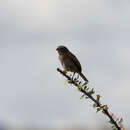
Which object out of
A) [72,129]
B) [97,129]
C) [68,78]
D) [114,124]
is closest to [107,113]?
[114,124]

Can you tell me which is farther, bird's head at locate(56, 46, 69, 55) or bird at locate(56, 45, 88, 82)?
bird's head at locate(56, 46, 69, 55)

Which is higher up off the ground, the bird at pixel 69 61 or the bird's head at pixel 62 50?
the bird's head at pixel 62 50

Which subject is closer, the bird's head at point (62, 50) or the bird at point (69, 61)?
the bird at point (69, 61)

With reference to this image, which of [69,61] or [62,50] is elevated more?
[62,50]

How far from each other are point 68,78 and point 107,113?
3.68 feet

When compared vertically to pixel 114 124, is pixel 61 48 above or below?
above

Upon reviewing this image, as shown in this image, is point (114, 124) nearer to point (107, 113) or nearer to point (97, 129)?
point (107, 113)

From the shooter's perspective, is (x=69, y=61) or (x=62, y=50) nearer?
(x=69, y=61)

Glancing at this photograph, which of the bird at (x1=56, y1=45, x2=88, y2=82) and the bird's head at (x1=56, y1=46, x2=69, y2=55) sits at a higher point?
the bird's head at (x1=56, y1=46, x2=69, y2=55)

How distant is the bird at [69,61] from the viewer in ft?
32.0

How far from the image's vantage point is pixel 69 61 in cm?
1020

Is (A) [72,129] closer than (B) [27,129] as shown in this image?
Yes

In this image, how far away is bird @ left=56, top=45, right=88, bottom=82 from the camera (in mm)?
9768

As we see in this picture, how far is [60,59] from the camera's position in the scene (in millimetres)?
11078
